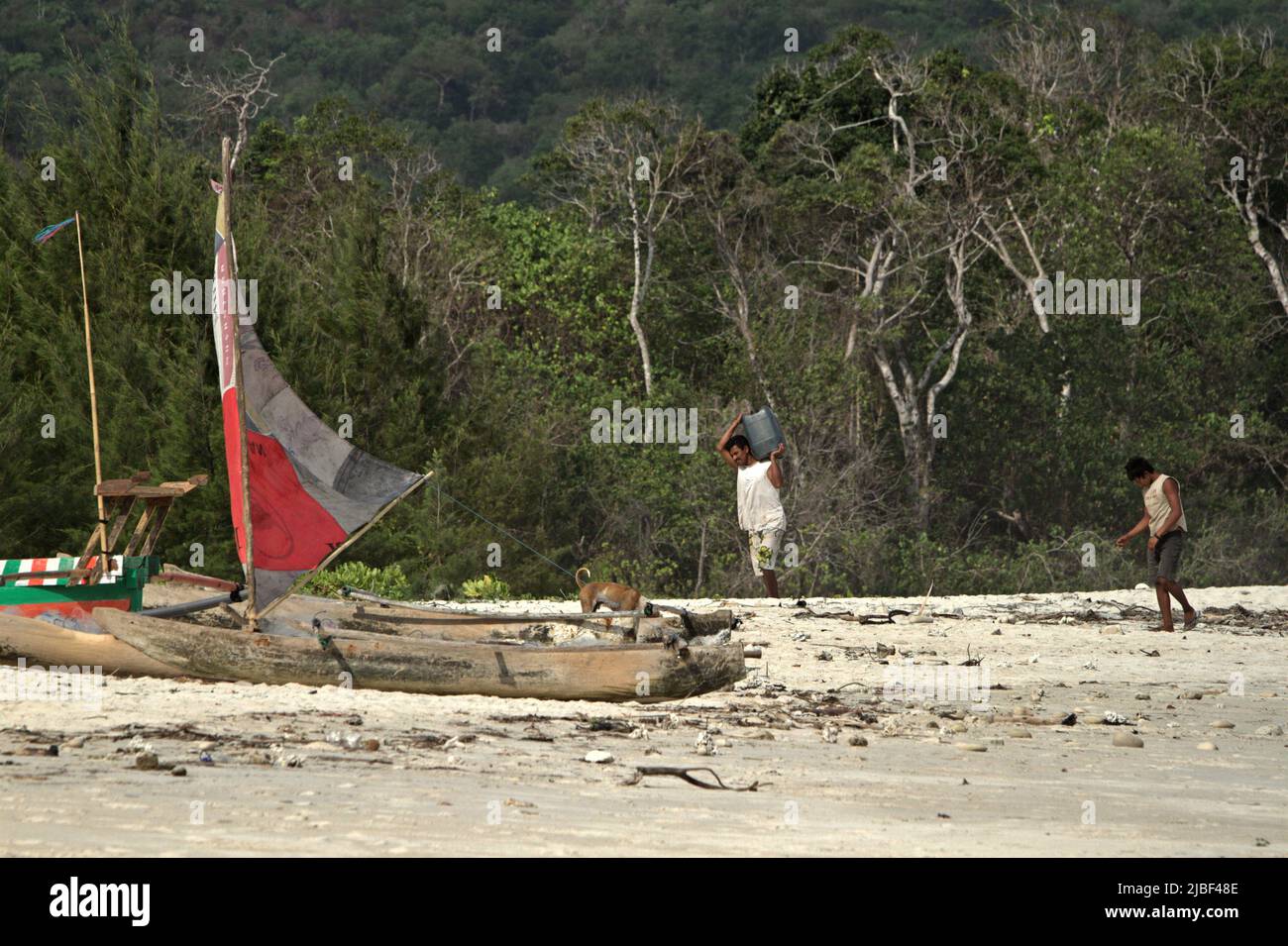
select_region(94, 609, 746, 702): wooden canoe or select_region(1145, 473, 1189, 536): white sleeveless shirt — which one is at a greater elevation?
select_region(1145, 473, 1189, 536): white sleeveless shirt

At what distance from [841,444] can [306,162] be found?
39.9 ft

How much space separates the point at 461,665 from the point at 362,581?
9.24 meters

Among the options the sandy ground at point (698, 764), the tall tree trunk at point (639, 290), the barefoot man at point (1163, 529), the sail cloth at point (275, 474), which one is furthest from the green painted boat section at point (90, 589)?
the tall tree trunk at point (639, 290)

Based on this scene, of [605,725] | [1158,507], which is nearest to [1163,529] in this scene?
[1158,507]

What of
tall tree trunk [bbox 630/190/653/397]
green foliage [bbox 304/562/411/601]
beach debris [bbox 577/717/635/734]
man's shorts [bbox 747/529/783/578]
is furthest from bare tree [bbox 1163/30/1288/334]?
beach debris [bbox 577/717/635/734]

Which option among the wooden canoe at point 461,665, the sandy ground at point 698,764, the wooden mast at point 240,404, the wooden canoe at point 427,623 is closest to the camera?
the sandy ground at point 698,764

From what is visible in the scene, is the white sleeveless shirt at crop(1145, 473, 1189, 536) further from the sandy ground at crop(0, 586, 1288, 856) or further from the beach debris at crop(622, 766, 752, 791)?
the beach debris at crop(622, 766, 752, 791)

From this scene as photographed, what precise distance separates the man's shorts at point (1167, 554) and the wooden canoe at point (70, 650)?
7.80 meters

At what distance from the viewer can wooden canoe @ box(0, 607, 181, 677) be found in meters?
10.0

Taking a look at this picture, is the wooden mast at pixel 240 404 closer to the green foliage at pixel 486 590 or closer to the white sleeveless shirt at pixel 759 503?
the white sleeveless shirt at pixel 759 503

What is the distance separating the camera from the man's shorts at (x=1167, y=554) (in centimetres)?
1373

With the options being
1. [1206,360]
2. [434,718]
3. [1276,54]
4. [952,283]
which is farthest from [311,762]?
[1276,54]

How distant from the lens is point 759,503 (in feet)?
48.3

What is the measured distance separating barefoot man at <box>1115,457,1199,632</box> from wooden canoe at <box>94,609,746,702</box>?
5213 millimetres
